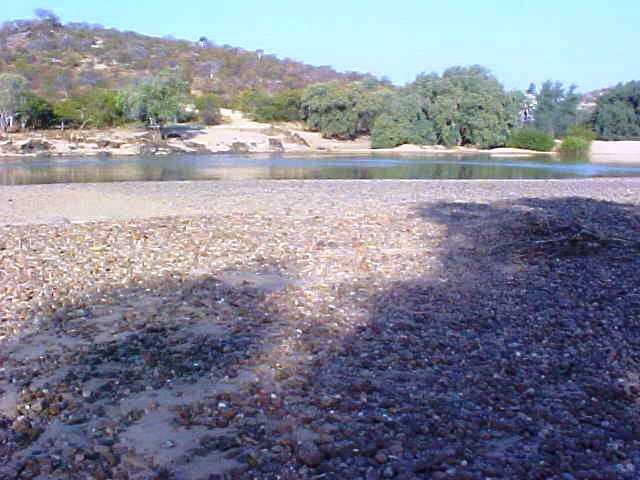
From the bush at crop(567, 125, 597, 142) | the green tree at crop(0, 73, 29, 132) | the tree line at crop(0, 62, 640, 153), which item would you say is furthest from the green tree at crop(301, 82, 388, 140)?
the green tree at crop(0, 73, 29, 132)

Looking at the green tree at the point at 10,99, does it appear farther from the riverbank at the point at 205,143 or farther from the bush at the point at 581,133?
the bush at the point at 581,133

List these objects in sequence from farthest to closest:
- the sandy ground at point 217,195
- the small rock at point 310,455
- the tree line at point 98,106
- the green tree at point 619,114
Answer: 1. the green tree at point 619,114
2. the tree line at point 98,106
3. the sandy ground at point 217,195
4. the small rock at point 310,455

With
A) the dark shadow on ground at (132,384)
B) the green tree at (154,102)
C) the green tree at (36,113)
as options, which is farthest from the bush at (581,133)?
the dark shadow on ground at (132,384)

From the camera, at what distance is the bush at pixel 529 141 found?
60.0 m

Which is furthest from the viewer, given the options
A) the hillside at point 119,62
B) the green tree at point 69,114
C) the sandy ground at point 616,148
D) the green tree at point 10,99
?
the hillside at point 119,62

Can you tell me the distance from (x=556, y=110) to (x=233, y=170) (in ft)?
169

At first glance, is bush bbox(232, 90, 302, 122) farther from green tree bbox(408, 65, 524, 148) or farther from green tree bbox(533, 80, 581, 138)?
green tree bbox(533, 80, 581, 138)

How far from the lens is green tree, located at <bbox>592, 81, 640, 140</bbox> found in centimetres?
7356

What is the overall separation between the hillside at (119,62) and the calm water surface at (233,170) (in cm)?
3538

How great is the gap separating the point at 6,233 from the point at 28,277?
3816 millimetres

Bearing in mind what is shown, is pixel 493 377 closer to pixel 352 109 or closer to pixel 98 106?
pixel 98 106

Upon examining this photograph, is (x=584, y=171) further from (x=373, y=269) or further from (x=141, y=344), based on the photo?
(x=141, y=344)

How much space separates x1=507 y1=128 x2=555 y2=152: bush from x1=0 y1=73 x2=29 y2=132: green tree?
38.6 metres


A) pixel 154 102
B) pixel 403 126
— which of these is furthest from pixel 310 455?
pixel 403 126
